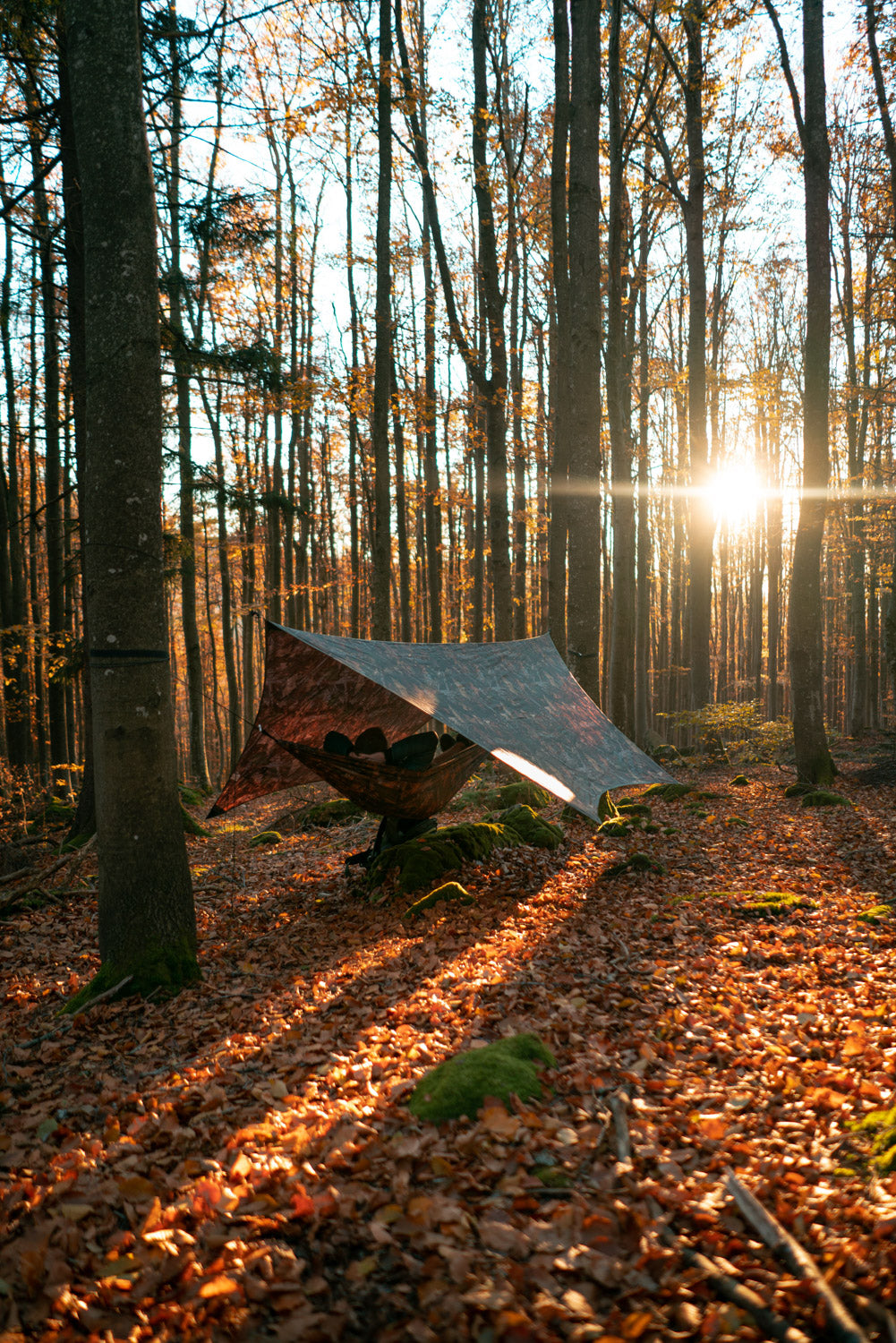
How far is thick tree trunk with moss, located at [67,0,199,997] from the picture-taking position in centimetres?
348

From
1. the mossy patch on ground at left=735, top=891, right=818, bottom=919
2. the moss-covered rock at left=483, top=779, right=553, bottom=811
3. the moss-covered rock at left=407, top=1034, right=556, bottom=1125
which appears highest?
the moss-covered rock at left=407, top=1034, right=556, bottom=1125

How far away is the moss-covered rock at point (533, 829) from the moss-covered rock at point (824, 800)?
3.01 metres

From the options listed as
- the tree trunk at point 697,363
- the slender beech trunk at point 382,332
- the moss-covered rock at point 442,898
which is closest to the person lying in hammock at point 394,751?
the moss-covered rock at point 442,898

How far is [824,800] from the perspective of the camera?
302 inches

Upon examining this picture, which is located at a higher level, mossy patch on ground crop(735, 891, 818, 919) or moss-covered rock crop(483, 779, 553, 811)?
mossy patch on ground crop(735, 891, 818, 919)

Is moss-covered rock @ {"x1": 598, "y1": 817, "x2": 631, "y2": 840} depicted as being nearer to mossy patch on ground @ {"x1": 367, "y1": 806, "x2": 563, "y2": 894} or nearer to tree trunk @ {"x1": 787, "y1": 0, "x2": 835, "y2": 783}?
mossy patch on ground @ {"x1": 367, "y1": 806, "x2": 563, "y2": 894}

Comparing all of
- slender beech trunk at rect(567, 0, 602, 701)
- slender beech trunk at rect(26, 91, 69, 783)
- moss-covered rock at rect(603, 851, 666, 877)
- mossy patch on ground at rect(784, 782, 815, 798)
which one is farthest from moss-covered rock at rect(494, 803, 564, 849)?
slender beech trunk at rect(26, 91, 69, 783)

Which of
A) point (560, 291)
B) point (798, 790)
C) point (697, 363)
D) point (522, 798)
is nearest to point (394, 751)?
point (522, 798)

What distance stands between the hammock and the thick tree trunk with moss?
1.08 meters

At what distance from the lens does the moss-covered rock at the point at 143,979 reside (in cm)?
350

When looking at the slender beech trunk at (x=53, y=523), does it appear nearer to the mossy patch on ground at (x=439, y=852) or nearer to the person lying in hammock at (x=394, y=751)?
the person lying in hammock at (x=394, y=751)

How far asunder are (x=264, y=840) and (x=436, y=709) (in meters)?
4.21

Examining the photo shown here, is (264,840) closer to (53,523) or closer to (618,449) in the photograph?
(53,523)

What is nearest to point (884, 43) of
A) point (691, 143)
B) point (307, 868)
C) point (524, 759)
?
A: point (691, 143)
